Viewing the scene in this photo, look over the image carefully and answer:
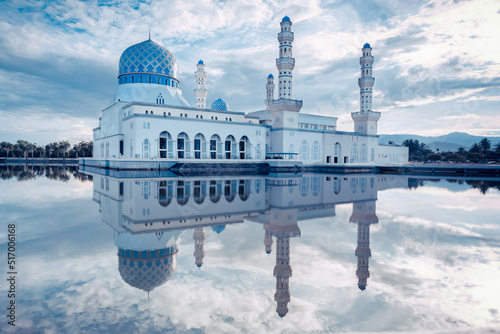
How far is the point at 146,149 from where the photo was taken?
82.1ft

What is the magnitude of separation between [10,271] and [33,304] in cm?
131

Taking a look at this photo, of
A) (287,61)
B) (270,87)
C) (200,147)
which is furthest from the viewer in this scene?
(270,87)

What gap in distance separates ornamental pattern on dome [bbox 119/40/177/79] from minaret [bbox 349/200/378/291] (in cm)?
2778

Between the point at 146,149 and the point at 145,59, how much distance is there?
11.9 m

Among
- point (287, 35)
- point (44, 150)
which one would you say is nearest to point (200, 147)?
point (287, 35)

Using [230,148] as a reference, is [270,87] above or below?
above

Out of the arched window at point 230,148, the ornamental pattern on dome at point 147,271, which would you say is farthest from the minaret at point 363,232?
the arched window at point 230,148

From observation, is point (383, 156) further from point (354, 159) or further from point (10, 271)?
point (10, 271)

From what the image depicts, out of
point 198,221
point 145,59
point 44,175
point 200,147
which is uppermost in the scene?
point 145,59

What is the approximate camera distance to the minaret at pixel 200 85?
131 ft

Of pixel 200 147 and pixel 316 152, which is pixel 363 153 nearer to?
pixel 316 152

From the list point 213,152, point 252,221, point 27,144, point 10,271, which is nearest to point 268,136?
point 213,152

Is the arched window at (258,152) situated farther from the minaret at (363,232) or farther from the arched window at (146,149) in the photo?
the minaret at (363,232)

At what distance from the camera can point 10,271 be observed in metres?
4.00
